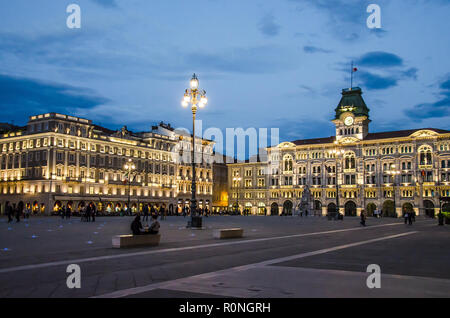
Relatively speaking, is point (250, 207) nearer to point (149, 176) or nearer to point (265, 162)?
point (265, 162)

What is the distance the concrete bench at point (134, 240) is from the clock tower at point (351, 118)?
8123 cm

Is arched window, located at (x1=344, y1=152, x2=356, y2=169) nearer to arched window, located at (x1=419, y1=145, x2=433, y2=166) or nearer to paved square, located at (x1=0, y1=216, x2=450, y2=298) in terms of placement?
arched window, located at (x1=419, y1=145, x2=433, y2=166)

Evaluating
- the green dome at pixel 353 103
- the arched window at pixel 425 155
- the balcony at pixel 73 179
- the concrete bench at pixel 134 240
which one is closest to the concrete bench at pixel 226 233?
the concrete bench at pixel 134 240

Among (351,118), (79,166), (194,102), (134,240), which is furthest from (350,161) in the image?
(134,240)

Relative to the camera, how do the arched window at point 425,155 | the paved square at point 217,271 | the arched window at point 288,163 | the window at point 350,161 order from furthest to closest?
the arched window at point 288,163 → the window at point 350,161 → the arched window at point 425,155 → the paved square at point 217,271

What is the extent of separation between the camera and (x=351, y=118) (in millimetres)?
93562

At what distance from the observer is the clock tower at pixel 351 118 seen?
9294 centimetres

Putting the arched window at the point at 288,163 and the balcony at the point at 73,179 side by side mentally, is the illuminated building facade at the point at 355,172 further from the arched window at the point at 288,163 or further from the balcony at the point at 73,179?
the balcony at the point at 73,179

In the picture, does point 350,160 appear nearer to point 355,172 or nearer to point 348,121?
point 355,172

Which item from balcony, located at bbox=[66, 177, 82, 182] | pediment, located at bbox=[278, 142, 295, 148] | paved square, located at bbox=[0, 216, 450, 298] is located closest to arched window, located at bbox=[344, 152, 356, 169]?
pediment, located at bbox=[278, 142, 295, 148]

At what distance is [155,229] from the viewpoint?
16.9 metres

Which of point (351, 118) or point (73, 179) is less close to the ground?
point (351, 118)

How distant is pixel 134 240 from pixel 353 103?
8754 cm
